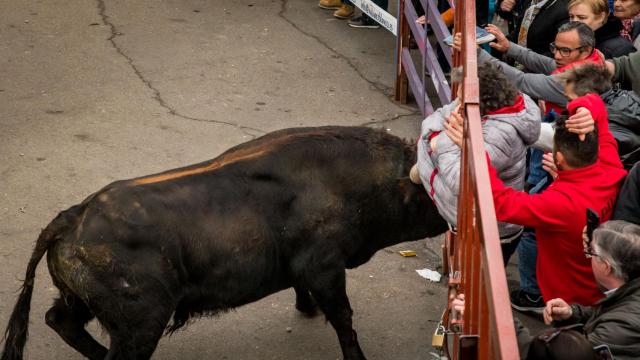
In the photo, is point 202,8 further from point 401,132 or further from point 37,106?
point 401,132

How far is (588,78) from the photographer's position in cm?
506

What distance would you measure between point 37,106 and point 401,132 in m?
3.25

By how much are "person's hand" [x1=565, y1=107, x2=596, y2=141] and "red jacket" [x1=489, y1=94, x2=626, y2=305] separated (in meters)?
0.19

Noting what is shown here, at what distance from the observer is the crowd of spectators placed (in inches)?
149

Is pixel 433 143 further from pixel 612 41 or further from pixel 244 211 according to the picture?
pixel 612 41

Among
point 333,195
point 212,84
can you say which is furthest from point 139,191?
point 212,84

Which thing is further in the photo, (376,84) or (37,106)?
(376,84)

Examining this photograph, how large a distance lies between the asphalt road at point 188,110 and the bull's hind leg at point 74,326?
35cm

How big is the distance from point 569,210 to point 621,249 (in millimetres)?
678

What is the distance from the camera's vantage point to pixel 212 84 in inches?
357

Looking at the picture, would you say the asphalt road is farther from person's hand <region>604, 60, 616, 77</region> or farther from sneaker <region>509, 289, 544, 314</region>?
person's hand <region>604, 60, 616, 77</region>

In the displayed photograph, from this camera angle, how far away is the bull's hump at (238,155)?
4883mm

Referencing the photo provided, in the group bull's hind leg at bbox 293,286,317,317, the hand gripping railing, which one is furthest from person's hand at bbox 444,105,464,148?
bull's hind leg at bbox 293,286,317,317

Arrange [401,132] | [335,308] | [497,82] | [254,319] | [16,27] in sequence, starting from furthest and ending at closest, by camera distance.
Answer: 1. [16,27]
2. [401,132]
3. [254,319]
4. [335,308]
5. [497,82]
